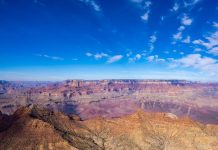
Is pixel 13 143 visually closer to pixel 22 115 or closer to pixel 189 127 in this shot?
pixel 22 115

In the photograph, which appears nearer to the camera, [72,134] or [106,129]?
[72,134]

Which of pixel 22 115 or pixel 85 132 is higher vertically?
pixel 22 115

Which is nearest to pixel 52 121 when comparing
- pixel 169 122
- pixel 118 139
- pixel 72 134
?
pixel 72 134

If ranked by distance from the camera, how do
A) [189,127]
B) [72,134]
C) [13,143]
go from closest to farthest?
[13,143] < [72,134] < [189,127]

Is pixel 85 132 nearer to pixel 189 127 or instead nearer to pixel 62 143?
pixel 62 143

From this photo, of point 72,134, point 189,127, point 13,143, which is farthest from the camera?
point 189,127

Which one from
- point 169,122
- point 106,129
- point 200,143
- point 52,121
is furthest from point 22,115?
point 200,143

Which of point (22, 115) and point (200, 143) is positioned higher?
point (22, 115)
